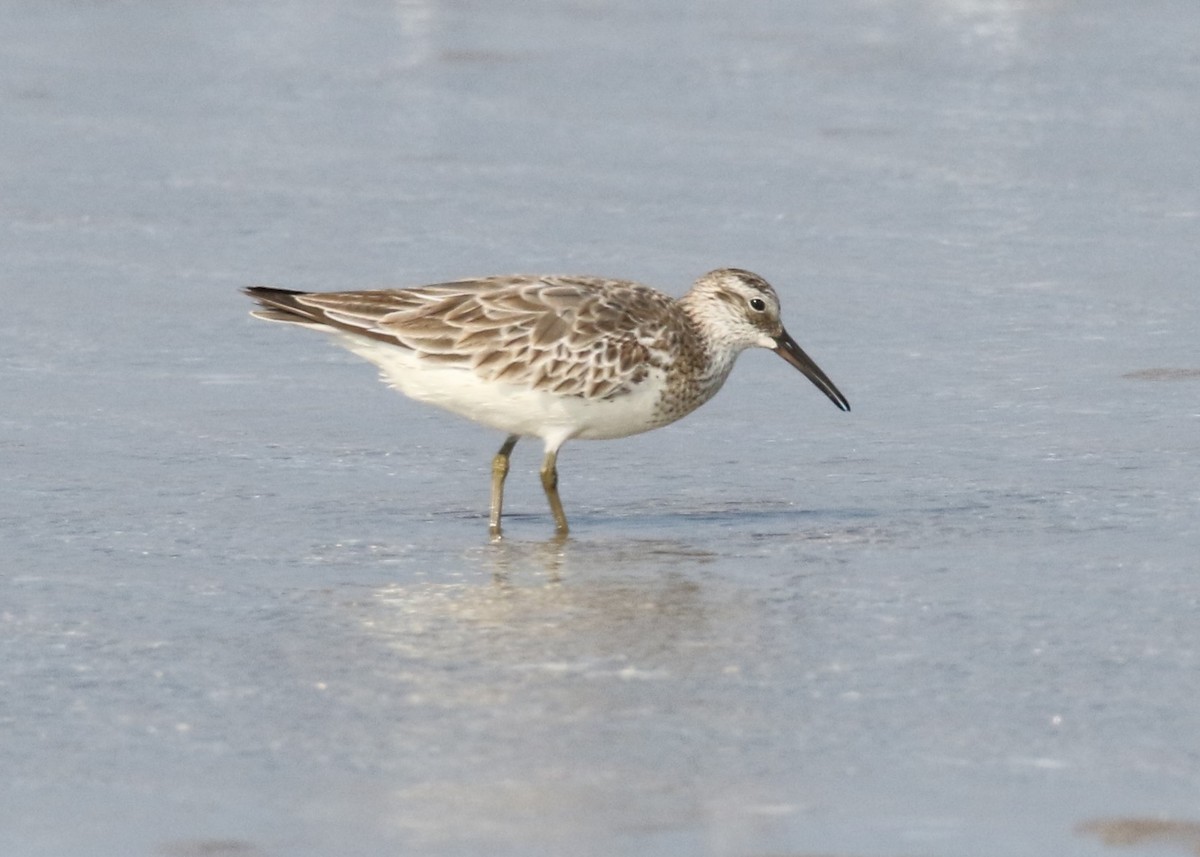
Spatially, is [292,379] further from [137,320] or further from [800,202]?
[800,202]

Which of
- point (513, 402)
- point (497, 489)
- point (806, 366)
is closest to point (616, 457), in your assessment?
point (806, 366)

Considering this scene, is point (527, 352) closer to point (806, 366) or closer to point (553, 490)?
point (553, 490)

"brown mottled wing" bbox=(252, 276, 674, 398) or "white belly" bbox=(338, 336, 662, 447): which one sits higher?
"brown mottled wing" bbox=(252, 276, 674, 398)

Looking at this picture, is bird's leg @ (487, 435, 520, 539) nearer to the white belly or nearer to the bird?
the bird

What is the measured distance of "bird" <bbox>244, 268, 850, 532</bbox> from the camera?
9.01 m

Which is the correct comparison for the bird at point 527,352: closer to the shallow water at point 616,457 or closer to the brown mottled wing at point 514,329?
the brown mottled wing at point 514,329

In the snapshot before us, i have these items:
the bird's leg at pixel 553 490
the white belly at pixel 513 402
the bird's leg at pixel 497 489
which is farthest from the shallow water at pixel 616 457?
the white belly at pixel 513 402

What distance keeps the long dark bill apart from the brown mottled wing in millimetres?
757

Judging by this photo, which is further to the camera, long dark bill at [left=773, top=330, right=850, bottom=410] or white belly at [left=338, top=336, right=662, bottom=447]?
long dark bill at [left=773, top=330, right=850, bottom=410]

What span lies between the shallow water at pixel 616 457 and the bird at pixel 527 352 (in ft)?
1.14

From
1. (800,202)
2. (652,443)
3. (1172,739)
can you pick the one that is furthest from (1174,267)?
(1172,739)

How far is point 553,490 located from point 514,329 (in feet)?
2.23

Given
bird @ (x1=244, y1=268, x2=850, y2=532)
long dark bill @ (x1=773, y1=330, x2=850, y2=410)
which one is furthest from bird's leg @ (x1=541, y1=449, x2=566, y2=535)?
long dark bill @ (x1=773, y1=330, x2=850, y2=410)

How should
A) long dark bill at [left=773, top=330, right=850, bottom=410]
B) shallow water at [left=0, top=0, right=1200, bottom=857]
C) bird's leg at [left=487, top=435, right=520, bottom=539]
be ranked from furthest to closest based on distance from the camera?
long dark bill at [left=773, top=330, right=850, bottom=410] → bird's leg at [left=487, top=435, right=520, bottom=539] → shallow water at [left=0, top=0, right=1200, bottom=857]
